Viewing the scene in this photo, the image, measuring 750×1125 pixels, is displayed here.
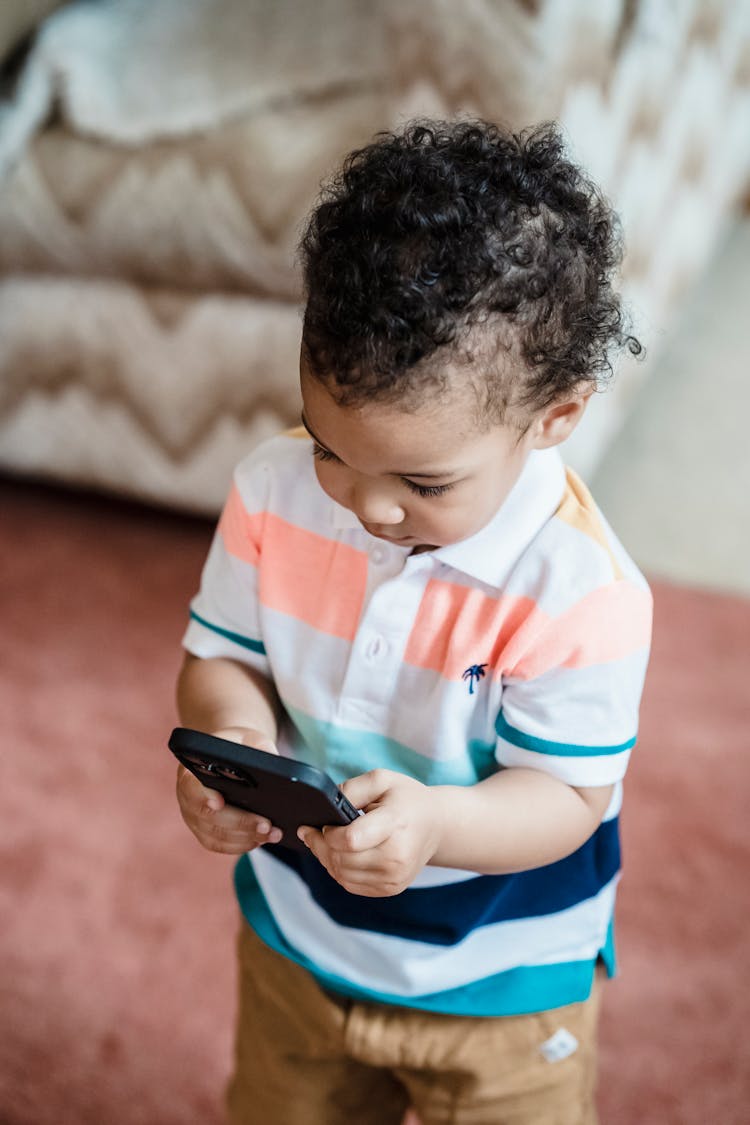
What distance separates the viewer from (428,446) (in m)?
0.49

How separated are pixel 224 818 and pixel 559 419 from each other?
0.82 feet

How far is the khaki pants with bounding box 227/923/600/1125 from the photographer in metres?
0.64

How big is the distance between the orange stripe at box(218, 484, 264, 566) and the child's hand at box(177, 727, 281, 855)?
3.8 inches

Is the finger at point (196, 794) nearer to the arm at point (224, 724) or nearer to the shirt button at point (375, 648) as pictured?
the arm at point (224, 724)

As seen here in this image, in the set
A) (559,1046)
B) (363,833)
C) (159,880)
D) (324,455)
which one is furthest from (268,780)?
(159,880)

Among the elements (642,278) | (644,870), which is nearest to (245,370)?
(642,278)

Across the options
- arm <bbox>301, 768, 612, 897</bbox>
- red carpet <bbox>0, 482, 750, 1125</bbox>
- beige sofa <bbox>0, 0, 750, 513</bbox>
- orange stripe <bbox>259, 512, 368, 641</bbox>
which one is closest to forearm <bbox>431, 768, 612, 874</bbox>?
arm <bbox>301, 768, 612, 897</bbox>

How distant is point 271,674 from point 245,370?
0.74 m

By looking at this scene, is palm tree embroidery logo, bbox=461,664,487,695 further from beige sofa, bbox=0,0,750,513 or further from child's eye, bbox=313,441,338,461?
beige sofa, bbox=0,0,750,513

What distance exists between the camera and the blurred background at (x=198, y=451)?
3.24 feet

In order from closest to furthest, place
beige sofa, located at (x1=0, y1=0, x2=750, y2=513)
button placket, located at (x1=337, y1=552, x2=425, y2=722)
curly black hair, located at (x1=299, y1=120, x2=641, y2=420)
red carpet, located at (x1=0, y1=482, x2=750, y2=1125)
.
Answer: curly black hair, located at (x1=299, y1=120, x2=641, y2=420) → button placket, located at (x1=337, y1=552, x2=425, y2=722) → red carpet, located at (x1=0, y1=482, x2=750, y2=1125) → beige sofa, located at (x1=0, y1=0, x2=750, y2=513)

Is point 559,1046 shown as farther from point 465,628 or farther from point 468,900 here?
point 465,628

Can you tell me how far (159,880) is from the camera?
1090 mm

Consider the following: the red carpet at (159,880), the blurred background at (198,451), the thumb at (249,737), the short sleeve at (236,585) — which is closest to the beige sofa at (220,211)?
the blurred background at (198,451)
